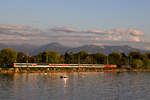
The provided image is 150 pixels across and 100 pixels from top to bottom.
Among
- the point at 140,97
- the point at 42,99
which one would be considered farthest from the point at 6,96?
the point at 140,97

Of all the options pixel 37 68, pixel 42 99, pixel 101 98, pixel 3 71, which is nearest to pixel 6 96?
pixel 42 99

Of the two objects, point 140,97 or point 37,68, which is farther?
point 37,68

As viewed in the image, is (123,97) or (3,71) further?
(3,71)

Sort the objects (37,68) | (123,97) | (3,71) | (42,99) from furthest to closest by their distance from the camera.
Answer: (37,68) → (3,71) → (123,97) → (42,99)

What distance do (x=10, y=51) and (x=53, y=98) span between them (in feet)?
421

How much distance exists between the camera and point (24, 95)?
57094 mm

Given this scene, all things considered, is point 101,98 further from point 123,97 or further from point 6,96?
point 6,96

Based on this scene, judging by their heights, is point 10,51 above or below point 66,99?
above

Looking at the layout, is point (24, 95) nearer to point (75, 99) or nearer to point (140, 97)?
point (75, 99)

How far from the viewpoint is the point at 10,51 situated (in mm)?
175875

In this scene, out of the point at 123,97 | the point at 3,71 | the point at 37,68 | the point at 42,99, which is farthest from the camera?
the point at 37,68

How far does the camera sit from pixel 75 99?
52781 millimetres

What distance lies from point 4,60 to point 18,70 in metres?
18.0

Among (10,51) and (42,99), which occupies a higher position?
(10,51)
